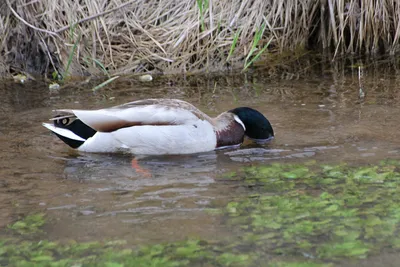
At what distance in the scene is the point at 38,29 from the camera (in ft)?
28.2

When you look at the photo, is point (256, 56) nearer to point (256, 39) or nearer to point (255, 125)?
point (256, 39)

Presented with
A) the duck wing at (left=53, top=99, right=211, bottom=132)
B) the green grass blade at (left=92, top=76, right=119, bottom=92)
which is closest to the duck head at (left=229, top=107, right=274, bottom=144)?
the duck wing at (left=53, top=99, right=211, bottom=132)

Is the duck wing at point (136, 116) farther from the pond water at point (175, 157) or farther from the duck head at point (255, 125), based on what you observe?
the duck head at point (255, 125)

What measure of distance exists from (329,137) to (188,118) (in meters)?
1.18

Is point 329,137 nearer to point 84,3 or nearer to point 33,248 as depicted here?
point 33,248

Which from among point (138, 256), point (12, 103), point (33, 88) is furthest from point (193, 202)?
point (33, 88)

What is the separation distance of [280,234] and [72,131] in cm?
255

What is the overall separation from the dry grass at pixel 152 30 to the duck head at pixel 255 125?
2254 millimetres

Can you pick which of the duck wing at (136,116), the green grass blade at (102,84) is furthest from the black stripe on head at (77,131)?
the green grass blade at (102,84)

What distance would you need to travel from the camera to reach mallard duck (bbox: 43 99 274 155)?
6.01 metres

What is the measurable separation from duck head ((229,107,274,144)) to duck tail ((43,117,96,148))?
4.18 ft

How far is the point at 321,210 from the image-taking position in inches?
176

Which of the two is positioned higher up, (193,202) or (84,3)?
(84,3)

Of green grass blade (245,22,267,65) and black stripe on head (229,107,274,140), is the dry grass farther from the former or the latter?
black stripe on head (229,107,274,140)
